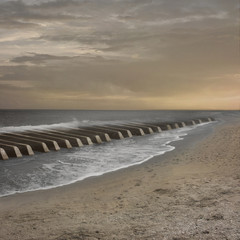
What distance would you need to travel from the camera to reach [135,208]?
596 centimetres

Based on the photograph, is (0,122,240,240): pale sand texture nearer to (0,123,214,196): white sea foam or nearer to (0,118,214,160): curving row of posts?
(0,123,214,196): white sea foam

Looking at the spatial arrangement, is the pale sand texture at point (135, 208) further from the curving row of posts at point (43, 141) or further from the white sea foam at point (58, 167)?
the curving row of posts at point (43, 141)

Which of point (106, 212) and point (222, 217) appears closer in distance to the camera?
point (222, 217)

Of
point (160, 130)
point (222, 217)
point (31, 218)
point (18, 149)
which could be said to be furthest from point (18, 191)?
point (160, 130)

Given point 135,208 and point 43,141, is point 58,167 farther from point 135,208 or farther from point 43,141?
point 43,141

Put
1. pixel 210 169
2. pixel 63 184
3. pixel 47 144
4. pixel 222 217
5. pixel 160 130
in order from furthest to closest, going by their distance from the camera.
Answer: pixel 160 130
pixel 47 144
pixel 210 169
pixel 63 184
pixel 222 217

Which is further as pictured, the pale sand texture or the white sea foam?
the white sea foam

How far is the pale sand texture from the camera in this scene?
484 cm

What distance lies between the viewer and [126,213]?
5.70 meters

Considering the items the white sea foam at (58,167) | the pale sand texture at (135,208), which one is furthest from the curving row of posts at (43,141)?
the pale sand texture at (135,208)

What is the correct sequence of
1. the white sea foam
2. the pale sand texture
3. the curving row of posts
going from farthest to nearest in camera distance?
1. the curving row of posts
2. the white sea foam
3. the pale sand texture

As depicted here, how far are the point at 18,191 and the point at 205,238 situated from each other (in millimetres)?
4597

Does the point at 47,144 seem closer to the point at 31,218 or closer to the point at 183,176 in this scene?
the point at 183,176

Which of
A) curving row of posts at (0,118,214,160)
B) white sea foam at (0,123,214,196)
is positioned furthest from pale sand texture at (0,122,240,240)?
curving row of posts at (0,118,214,160)
